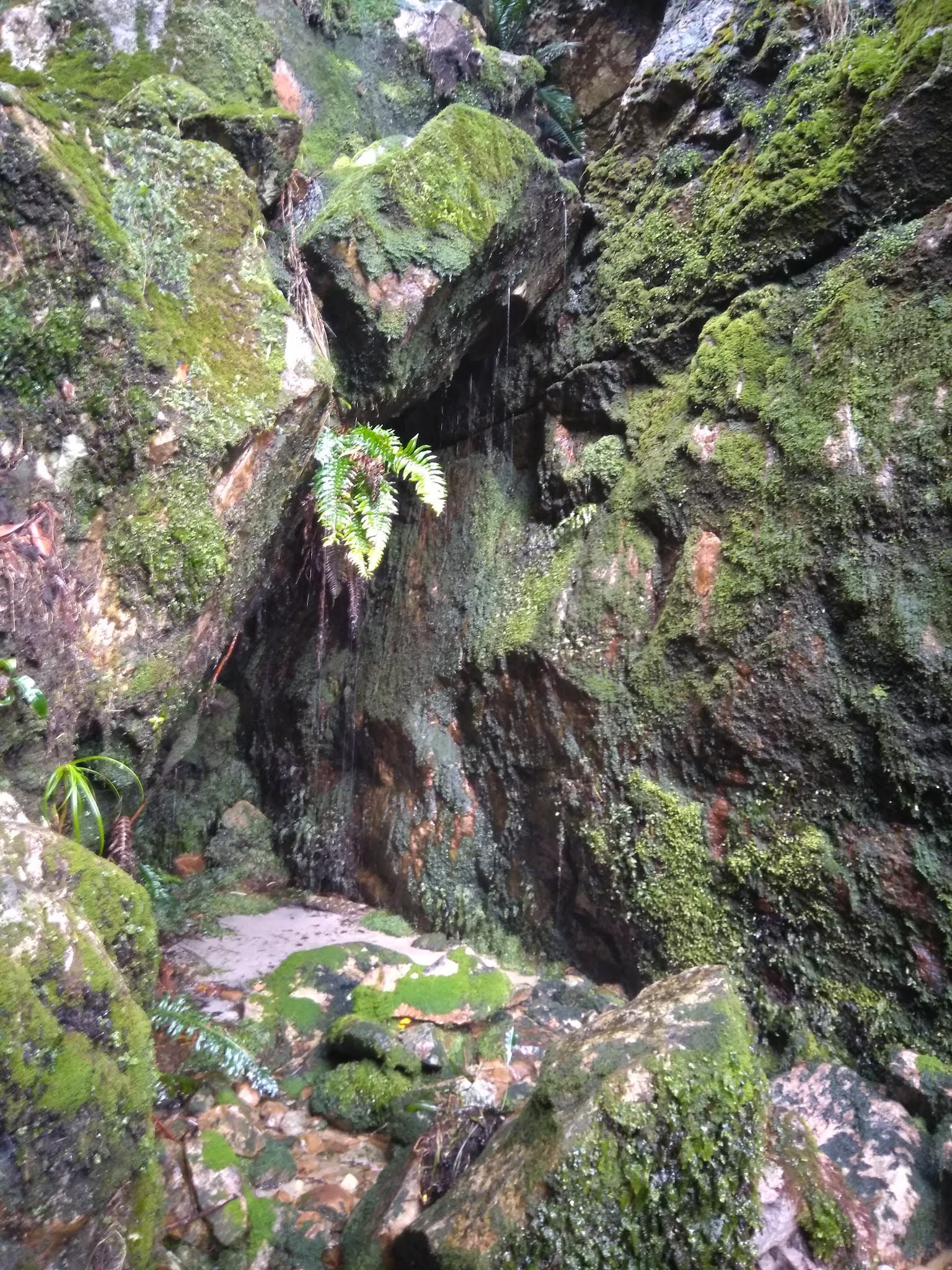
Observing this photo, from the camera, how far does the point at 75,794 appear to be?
2895 millimetres

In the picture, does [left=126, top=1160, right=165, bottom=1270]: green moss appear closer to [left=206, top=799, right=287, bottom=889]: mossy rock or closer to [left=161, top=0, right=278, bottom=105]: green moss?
[left=206, top=799, right=287, bottom=889]: mossy rock

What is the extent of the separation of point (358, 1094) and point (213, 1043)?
74 centimetres

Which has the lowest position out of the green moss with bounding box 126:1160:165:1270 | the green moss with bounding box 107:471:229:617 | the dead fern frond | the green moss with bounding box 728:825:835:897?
the green moss with bounding box 126:1160:165:1270

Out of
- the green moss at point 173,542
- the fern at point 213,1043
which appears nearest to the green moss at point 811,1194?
the fern at point 213,1043

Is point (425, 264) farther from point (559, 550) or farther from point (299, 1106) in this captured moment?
point (299, 1106)

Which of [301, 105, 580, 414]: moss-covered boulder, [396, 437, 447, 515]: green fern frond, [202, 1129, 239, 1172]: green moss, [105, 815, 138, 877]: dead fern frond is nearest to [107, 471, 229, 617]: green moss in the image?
[105, 815, 138, 877]: dead fern frond

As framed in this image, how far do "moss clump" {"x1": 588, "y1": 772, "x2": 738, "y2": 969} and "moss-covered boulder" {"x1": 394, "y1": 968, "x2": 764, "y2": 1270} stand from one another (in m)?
1.43

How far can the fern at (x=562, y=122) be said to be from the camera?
257 inches

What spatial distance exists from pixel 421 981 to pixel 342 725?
8.63ft

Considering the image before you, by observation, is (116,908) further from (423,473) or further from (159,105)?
(159,105)

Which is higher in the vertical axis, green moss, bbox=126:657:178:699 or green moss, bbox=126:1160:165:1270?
green moss, bbox=126:657:178:699

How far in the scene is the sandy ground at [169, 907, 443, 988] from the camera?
4523 mm

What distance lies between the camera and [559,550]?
5.25m

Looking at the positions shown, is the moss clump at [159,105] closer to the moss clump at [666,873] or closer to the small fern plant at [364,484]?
the small fern plant at [364,484]
